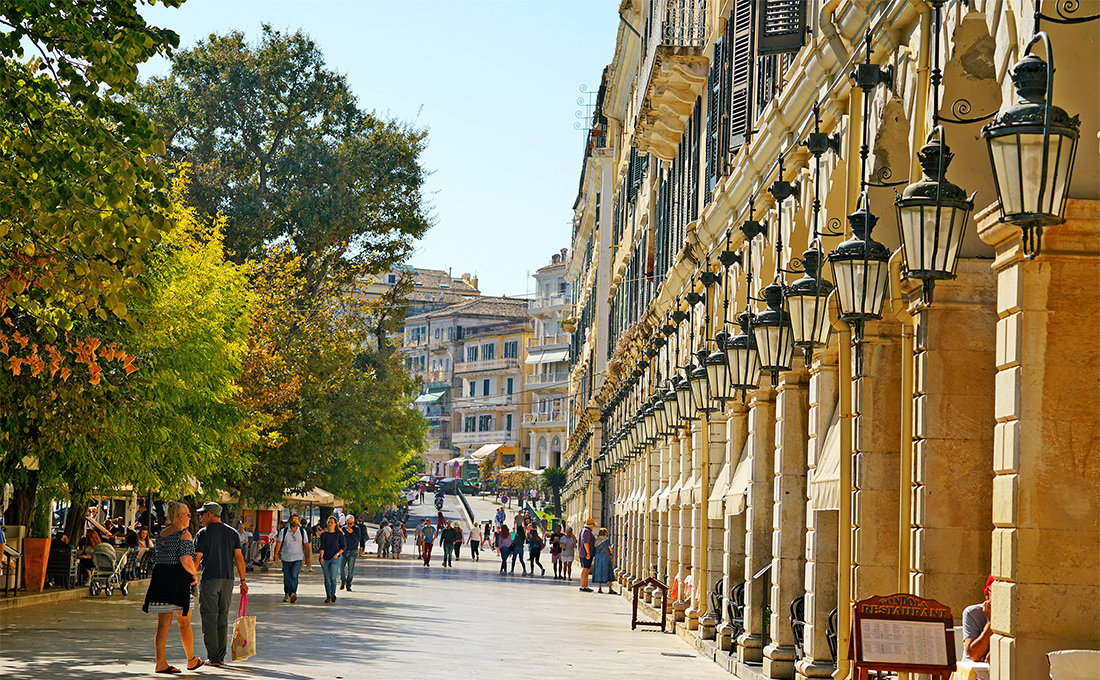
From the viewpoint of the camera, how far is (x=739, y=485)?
20.2 meters

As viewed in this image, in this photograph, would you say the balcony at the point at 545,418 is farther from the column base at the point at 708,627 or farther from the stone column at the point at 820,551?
the stone column at the point at 820,551

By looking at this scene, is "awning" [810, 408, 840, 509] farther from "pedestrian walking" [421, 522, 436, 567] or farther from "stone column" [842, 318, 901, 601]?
"pedestrian walking" [421, 522, 436, 567]

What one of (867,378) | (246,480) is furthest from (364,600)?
(867,378)

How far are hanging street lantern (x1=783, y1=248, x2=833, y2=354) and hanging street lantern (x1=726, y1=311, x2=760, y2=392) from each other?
2642 millimetres

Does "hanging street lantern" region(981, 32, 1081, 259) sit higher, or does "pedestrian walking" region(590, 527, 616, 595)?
"hanging street lantern" region(981, 32, 1081, 259)

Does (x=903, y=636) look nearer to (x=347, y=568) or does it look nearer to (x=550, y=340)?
(x=347, y=568)

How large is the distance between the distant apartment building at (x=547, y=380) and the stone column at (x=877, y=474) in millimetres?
105793

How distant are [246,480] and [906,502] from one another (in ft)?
106

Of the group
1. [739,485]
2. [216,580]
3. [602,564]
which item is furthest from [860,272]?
[602,564]

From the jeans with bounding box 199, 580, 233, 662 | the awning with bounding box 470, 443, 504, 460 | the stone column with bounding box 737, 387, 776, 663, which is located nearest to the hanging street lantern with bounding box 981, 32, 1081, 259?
the jeans with bounding box 199, 580, 233, 662

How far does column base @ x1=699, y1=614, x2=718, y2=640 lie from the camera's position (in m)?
21.5

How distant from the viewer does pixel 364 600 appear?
98.1 ft

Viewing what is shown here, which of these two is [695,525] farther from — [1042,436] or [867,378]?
[1042,436]

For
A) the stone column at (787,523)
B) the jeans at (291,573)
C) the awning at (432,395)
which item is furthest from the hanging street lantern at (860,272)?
the awning at (432,395)
